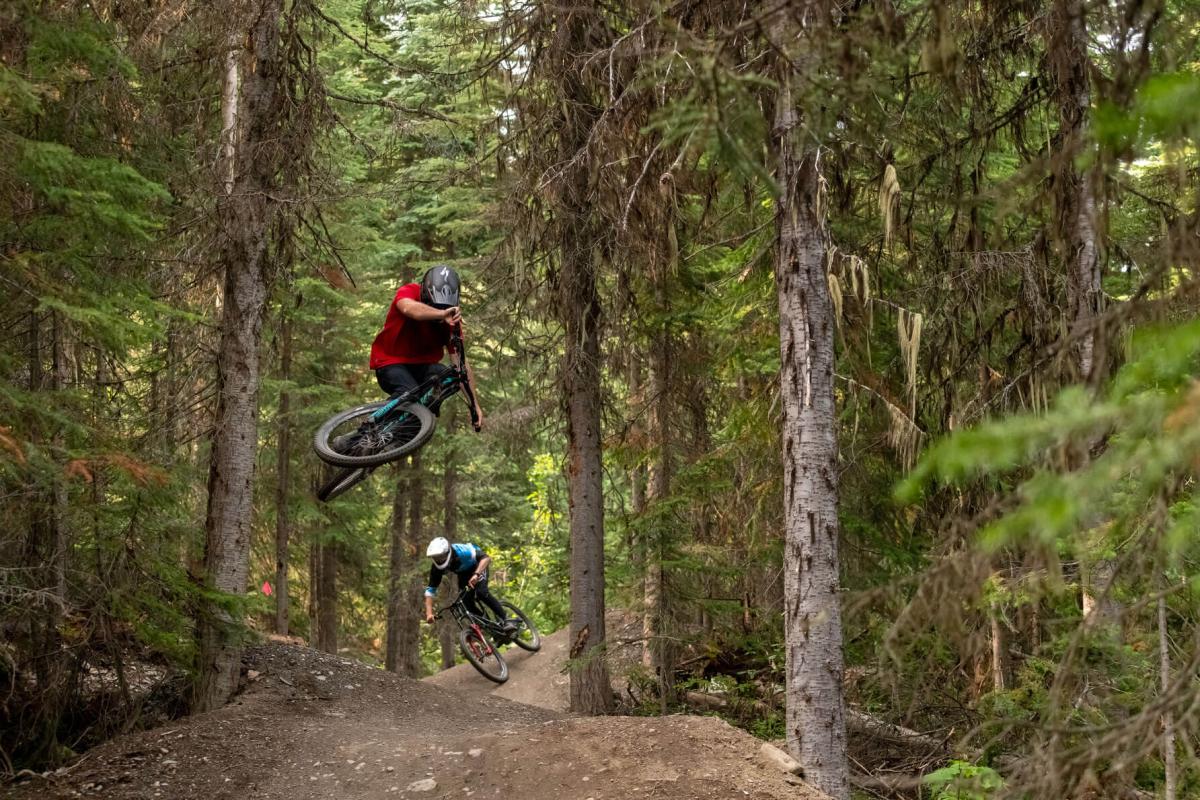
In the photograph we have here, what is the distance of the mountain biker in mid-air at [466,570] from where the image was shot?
13305 mm

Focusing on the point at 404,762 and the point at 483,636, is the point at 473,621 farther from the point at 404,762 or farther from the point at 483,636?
the point at 404,762

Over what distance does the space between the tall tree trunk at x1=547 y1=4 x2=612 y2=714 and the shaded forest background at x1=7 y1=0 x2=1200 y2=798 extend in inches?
2.3

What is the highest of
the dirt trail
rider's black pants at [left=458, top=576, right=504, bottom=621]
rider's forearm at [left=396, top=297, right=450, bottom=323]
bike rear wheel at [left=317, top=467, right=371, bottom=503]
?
rider's forearm at [left=396, top=297, right=450, bottom=323]

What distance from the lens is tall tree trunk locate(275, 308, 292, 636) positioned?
1856cm

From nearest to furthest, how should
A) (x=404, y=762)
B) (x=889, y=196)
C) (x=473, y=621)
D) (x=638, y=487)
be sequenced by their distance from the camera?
1. (x=889, y=196)
2. (x=404, y=762)
3. (x=473, y=621)
4. (x=638, y=487)

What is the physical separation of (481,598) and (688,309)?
15.4 feet

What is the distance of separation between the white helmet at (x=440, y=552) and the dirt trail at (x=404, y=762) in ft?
8.58

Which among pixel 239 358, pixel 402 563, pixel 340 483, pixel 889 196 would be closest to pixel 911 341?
pixel 889 196

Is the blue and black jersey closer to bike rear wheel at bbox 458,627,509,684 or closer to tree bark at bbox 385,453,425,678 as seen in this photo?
bike rear wheel at bbox 458,627,509,684

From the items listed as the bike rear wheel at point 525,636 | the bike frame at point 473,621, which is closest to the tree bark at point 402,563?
the bike rear wheel at point 525,636

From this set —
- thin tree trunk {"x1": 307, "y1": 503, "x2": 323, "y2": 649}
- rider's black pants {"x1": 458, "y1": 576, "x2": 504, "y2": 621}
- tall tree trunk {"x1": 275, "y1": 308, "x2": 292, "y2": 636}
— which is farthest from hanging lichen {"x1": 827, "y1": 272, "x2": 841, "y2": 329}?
thin tree trunk {"x1": 307, "y1": 503, "x2": 323, "y2": 649}

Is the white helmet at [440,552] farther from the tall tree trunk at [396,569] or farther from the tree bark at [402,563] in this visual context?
the tall tree trunk at [396,569]

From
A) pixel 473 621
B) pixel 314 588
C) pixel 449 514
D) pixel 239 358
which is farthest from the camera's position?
pixel 314 588

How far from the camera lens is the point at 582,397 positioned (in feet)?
43.1
